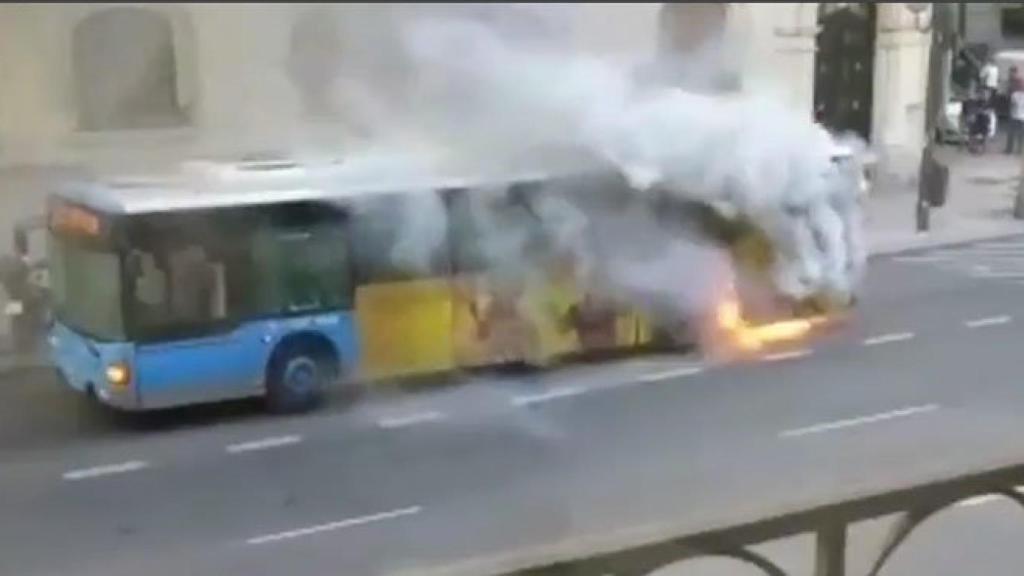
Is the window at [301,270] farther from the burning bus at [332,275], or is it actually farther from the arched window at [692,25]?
the arched window at [692,25]

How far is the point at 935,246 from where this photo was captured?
84 centimetres

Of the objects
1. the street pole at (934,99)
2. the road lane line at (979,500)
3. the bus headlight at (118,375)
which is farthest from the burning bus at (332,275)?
the road lane line at (979,500)

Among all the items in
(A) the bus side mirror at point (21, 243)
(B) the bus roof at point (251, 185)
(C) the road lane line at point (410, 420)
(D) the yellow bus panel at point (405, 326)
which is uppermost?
(B) the bus roof at point (251, 185)

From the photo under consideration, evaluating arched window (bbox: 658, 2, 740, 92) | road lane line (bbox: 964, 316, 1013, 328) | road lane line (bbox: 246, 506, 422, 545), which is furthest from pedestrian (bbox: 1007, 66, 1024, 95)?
road lane line (bbox: 246, 506, 422, 545)

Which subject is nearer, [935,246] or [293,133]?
[293,133]

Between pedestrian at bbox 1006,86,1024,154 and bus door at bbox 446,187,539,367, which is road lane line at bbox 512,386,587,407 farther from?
pedestrian at bbox 1006,86,1024,154

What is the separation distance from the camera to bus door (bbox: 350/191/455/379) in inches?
25.7

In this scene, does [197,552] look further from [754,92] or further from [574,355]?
[754,92]

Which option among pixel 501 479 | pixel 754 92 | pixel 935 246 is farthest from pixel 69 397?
pixel 935 246

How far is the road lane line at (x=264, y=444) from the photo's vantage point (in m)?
0.73

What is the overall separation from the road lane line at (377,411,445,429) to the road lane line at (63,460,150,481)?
105mm

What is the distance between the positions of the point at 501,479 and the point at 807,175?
0.20 meters

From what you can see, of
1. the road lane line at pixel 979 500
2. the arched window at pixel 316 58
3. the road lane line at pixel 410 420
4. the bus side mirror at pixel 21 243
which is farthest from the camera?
the road lane line at pixel 979 500

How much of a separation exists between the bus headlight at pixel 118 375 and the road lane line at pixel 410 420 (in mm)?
114
